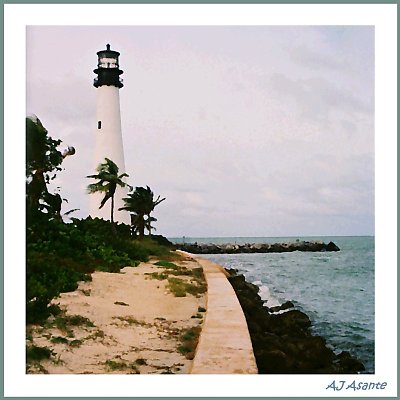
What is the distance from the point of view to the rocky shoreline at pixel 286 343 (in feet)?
16.3

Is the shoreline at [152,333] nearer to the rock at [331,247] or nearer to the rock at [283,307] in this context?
the rock at [283,307]

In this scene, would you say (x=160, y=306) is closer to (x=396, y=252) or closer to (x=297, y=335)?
(x=297, y=335)

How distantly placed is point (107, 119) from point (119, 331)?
2.40 metres

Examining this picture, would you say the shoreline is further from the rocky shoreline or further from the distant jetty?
the distant jetty

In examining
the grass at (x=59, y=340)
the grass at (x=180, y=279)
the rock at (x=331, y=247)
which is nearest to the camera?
the grass at (x=59, y=340)

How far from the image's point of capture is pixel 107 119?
6238 mm

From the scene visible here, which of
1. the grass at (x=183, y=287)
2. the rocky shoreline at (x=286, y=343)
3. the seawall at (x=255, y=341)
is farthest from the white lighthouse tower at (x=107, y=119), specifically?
the rocky shoreline at (x=286, y=343)

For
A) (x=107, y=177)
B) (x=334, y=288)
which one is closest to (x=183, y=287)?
(x=107, y=177)

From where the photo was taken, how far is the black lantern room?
18.0 feet

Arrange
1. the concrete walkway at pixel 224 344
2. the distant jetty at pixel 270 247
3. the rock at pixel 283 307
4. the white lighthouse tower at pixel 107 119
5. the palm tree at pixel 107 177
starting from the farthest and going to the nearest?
the rock at pixel 283 307 < the distant jetty at pixel 270 247 < the palm tree at pixel 107 177 < the white lighthouse tower at pixel 107 119 < the concrete walkway at pixel 224 344

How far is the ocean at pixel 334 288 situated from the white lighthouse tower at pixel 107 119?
99cm

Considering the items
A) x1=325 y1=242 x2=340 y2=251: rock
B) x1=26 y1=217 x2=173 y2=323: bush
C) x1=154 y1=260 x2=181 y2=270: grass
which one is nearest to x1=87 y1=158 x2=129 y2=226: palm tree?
x1=26 y1=217 x2=173 y2=323: bush

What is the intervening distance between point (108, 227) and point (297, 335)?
2559mm

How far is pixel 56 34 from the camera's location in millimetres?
5066
